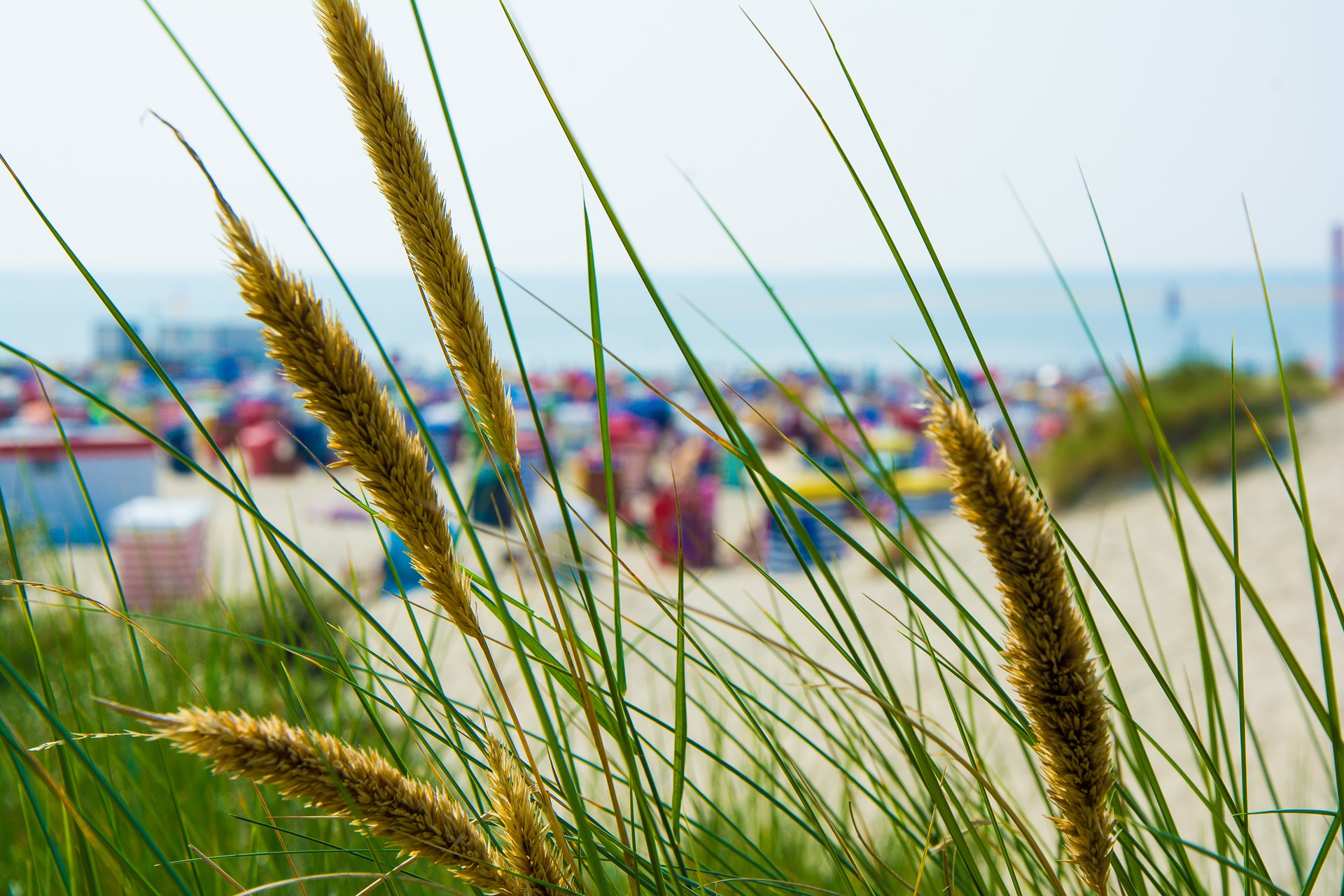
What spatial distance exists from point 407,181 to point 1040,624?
1.70ft

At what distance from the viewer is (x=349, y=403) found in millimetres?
579

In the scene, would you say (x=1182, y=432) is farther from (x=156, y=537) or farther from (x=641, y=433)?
(x=156, y=537)

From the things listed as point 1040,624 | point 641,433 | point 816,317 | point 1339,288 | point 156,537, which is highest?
point 816,317

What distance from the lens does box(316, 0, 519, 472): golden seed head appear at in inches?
25.2

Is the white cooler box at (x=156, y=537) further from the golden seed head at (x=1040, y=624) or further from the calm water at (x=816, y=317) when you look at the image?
the calm water at (x=816, y=317)

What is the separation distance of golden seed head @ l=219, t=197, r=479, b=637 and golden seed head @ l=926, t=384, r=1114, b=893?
336 millimetres

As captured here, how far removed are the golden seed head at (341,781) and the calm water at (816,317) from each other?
1710 centimetres

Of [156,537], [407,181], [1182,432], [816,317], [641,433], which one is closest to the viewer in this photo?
[407,181]

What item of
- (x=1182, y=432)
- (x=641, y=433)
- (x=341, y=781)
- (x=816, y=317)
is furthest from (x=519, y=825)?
(x=816, y=317)

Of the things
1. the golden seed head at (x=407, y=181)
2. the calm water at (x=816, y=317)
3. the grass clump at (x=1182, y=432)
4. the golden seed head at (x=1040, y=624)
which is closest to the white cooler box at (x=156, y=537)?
the golden seed head at (x=407, y=181)

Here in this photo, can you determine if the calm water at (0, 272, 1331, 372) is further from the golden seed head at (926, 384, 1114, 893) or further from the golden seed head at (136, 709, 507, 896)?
the golden seed head at (136, 709, 507, 896)

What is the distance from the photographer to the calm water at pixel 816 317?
70.2 metres

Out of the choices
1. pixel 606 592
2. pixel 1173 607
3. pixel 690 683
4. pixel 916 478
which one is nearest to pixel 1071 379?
pixel 916 478

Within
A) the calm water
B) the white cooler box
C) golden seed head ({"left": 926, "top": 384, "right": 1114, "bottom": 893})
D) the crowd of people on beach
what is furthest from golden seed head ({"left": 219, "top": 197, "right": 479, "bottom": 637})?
the calm water
